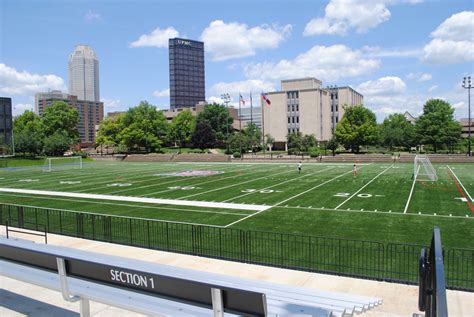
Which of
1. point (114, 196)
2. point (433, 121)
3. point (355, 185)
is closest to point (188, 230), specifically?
point (114, 196)

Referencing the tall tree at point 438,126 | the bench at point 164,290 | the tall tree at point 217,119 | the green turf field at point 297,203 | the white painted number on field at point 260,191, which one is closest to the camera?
the bench at point 164,290

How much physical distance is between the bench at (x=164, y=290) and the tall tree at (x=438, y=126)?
8285 cm

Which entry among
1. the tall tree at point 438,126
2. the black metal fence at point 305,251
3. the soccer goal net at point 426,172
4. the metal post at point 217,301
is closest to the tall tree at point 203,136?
the tall tree at point 438,126

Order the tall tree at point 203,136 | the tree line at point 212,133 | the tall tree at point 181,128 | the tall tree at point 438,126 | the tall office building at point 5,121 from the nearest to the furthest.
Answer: the tall office building at point 5,121, the tall tree at point 438,126, the tree line at point 212,133, the tall tree at point 203,136, the tall tree at point 181,128

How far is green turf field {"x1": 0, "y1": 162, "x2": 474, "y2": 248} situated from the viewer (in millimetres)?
17938

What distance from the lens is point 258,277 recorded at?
10672 mm

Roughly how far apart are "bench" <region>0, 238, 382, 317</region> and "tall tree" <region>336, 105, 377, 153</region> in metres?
82.0

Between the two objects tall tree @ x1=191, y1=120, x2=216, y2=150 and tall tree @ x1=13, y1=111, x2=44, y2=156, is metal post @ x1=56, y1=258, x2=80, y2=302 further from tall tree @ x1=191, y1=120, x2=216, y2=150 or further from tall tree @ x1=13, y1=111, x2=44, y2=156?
tall tree @ x1=191, y1=120, x2=216, y2=150

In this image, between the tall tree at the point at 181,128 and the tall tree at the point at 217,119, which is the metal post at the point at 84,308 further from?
the tall tree at the point at 181,128

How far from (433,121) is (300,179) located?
178 feet

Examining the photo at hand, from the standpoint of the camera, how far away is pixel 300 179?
38.8 metres

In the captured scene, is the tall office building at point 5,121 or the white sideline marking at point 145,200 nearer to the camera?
the white sideline marking at point 145,200

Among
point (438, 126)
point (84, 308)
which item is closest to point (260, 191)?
point (84, 308)

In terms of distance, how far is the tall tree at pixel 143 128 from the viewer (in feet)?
336
